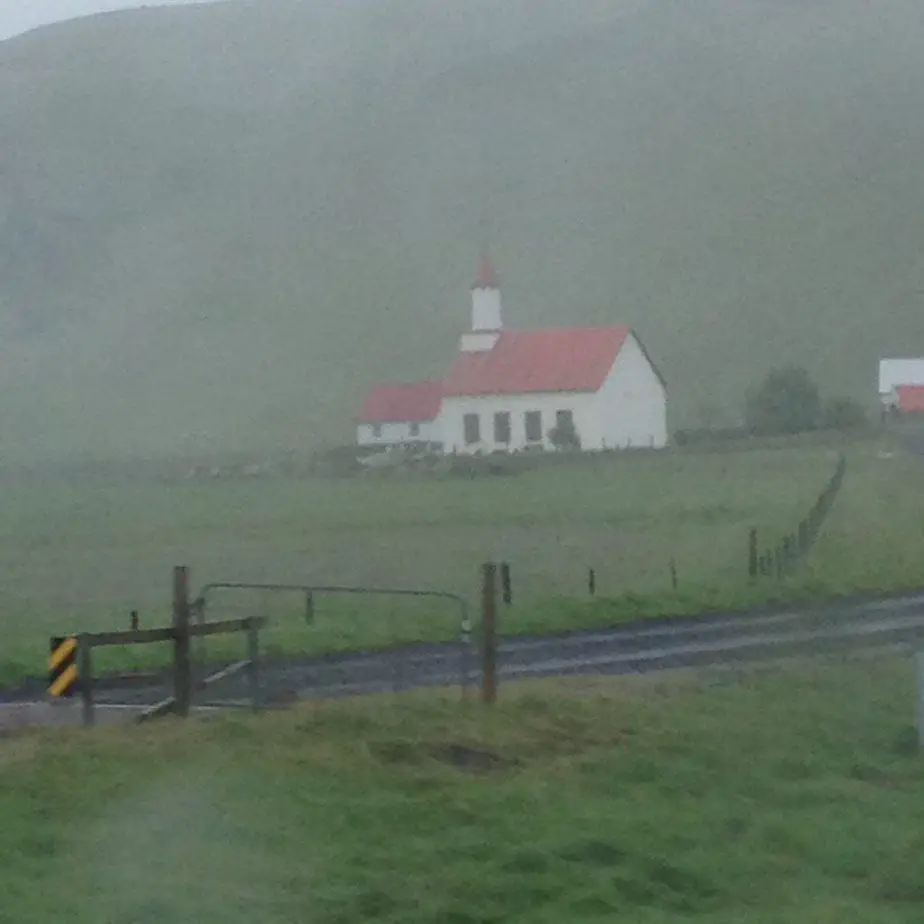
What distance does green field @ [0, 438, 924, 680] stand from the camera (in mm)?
17891

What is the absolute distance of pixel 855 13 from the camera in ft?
127

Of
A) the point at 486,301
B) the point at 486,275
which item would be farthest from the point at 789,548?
the point at 486,275

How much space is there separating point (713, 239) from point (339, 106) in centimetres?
796

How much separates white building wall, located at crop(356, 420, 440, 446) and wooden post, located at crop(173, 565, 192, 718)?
1587 cm

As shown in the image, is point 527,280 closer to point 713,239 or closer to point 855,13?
point 713,239

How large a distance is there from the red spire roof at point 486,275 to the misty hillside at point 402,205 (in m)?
0.29

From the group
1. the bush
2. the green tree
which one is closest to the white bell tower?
the green tree

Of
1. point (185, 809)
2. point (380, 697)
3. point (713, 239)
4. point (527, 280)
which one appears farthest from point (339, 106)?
point (185, 809)

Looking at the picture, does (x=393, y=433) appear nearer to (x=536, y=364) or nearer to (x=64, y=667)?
(x=536, y=364)

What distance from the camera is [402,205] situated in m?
31.5

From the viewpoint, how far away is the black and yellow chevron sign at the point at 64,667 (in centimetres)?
1032

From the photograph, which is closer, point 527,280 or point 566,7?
point 527,280

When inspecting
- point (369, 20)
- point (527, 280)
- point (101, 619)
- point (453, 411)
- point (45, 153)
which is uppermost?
point (369, 20)

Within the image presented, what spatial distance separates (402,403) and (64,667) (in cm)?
1693
